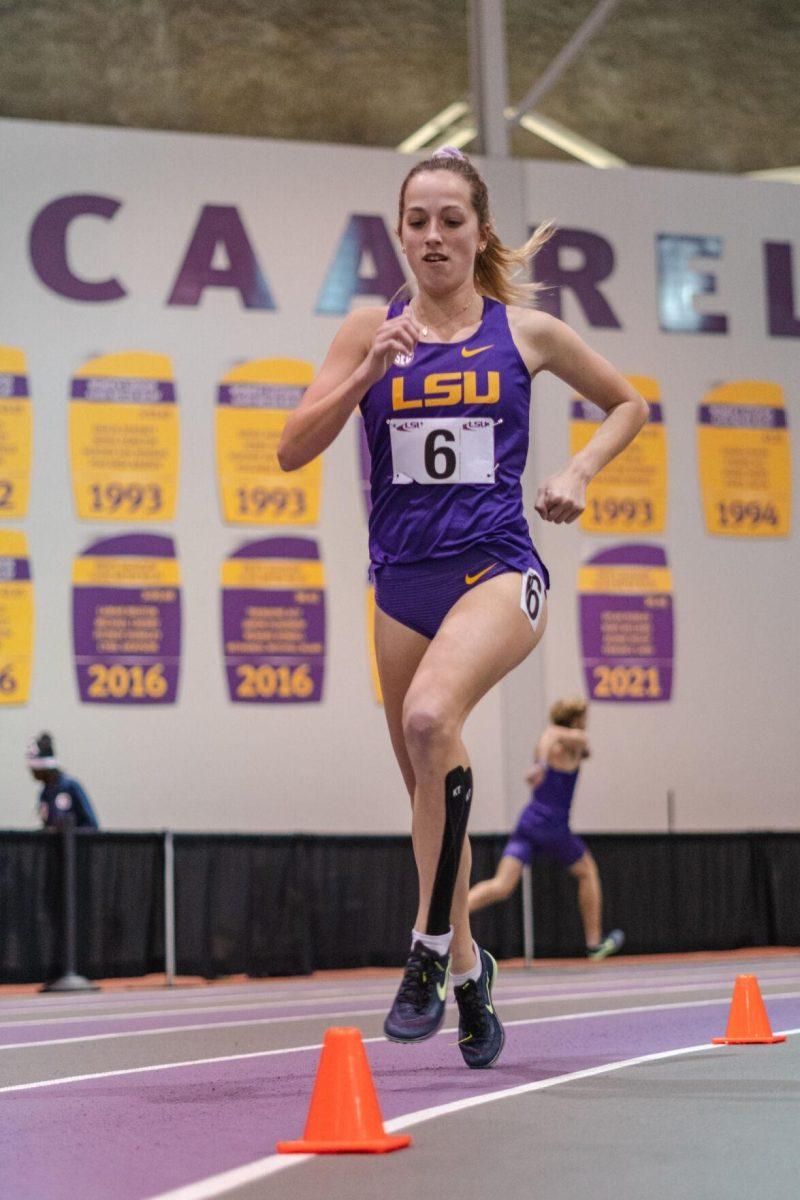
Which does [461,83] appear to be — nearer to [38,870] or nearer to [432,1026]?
[38,870]

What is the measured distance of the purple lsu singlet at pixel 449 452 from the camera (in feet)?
13.5

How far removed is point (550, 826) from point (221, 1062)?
7.28 m

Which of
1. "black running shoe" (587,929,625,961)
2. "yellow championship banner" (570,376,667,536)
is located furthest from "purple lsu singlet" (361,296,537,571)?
"yellow championship banner" (570,376,667,536)

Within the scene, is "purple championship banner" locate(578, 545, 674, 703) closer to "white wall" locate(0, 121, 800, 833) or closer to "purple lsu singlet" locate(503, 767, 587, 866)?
"white wall" locate(0, 121, 800, 833)

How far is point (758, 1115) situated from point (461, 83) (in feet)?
44.4

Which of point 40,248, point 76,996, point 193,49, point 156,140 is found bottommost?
point 76,996

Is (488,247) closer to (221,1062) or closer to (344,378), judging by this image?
(344,378)

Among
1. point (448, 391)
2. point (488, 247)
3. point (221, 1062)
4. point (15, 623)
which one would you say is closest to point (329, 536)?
point (15, 623)

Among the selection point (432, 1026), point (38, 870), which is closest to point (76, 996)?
point (38, 870)

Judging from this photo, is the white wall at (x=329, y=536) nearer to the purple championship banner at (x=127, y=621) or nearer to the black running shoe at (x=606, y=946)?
the purple championship banner at (x=127, y=621)

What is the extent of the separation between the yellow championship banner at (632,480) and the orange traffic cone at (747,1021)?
10138mm

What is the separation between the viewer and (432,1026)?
3734mm

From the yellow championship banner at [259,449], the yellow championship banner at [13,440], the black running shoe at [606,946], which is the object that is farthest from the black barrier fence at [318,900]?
the yellow championship banner at [13,440]

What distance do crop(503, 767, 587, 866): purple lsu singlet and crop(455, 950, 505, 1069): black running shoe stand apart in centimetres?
765
